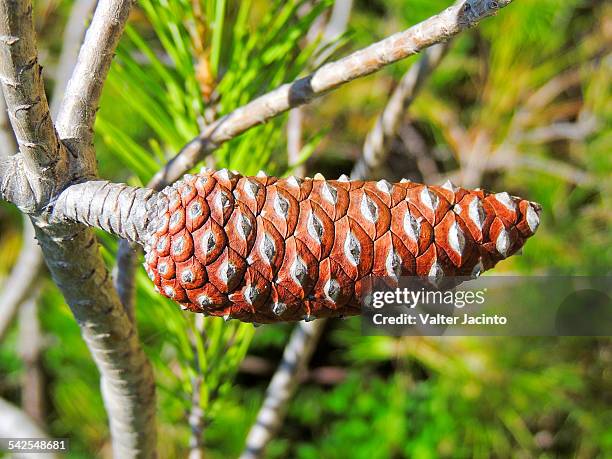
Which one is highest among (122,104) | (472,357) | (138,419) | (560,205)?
(122,104)

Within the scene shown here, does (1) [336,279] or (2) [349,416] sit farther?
(2) [349,416]

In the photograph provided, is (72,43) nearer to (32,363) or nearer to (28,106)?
(28,106)

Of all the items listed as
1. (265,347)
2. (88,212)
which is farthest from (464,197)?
(265,347)

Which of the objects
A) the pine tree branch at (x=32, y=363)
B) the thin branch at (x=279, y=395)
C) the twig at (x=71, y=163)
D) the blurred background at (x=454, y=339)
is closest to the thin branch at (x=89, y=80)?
the twig at (x=71, y=163)

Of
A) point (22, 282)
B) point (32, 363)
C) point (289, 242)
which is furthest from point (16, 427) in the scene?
point (32, 363)

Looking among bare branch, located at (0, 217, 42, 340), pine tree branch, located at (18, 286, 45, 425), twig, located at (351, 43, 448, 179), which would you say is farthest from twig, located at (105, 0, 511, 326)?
pine tree branch, located at (18, 286, 45, 425)

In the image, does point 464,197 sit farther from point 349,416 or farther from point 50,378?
point 50,378

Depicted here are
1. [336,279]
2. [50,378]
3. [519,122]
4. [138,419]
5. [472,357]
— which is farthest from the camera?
[50,378]
